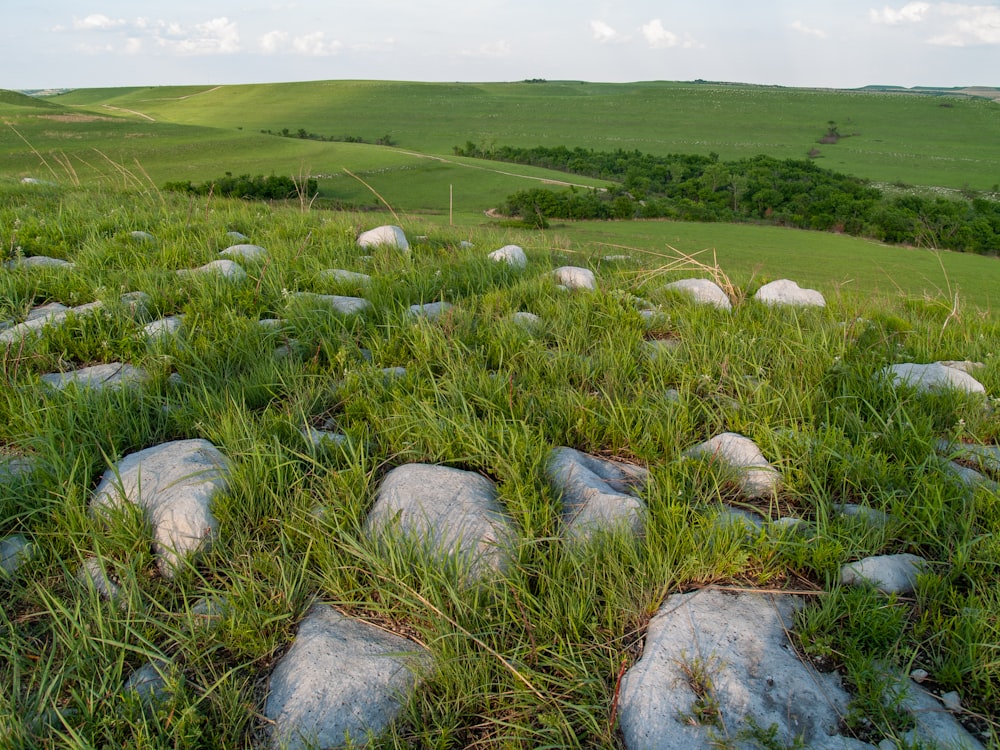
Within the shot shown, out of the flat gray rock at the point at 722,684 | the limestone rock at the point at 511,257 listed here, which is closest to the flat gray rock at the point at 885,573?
the flat gray rock at the point at 722,684

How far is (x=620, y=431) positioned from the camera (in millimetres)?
2480

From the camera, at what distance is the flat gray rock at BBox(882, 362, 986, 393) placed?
278cm

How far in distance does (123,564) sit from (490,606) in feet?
3.46

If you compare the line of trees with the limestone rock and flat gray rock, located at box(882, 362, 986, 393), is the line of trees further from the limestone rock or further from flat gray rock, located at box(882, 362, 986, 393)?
flat gray rock, located at box(882, 362, 986, 393)

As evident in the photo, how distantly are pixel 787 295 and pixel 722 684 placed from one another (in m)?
3.24

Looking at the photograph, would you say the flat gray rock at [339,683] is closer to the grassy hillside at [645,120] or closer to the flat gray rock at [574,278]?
the flat gray rock at [574,278]

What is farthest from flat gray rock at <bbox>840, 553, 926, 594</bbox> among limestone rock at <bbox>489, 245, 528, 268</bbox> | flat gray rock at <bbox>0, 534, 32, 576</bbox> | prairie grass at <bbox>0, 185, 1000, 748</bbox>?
limestone rock at <bbox>489, 245, 528, 268</bbox>

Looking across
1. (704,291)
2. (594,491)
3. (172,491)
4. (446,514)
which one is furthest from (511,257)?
(172,491)

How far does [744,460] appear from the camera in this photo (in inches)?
91.2

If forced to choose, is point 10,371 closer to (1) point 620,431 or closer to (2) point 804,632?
(1) point 620,431

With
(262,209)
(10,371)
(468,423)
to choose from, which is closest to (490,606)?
(468,423)

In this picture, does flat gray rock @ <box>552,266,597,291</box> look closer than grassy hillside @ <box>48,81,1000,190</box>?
Yes

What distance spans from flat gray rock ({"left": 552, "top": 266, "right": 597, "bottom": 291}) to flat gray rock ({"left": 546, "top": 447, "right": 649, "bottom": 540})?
1975mm

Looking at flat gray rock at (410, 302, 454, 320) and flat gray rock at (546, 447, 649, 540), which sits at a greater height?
flat gray rock at (410, 302, 454, 320)
